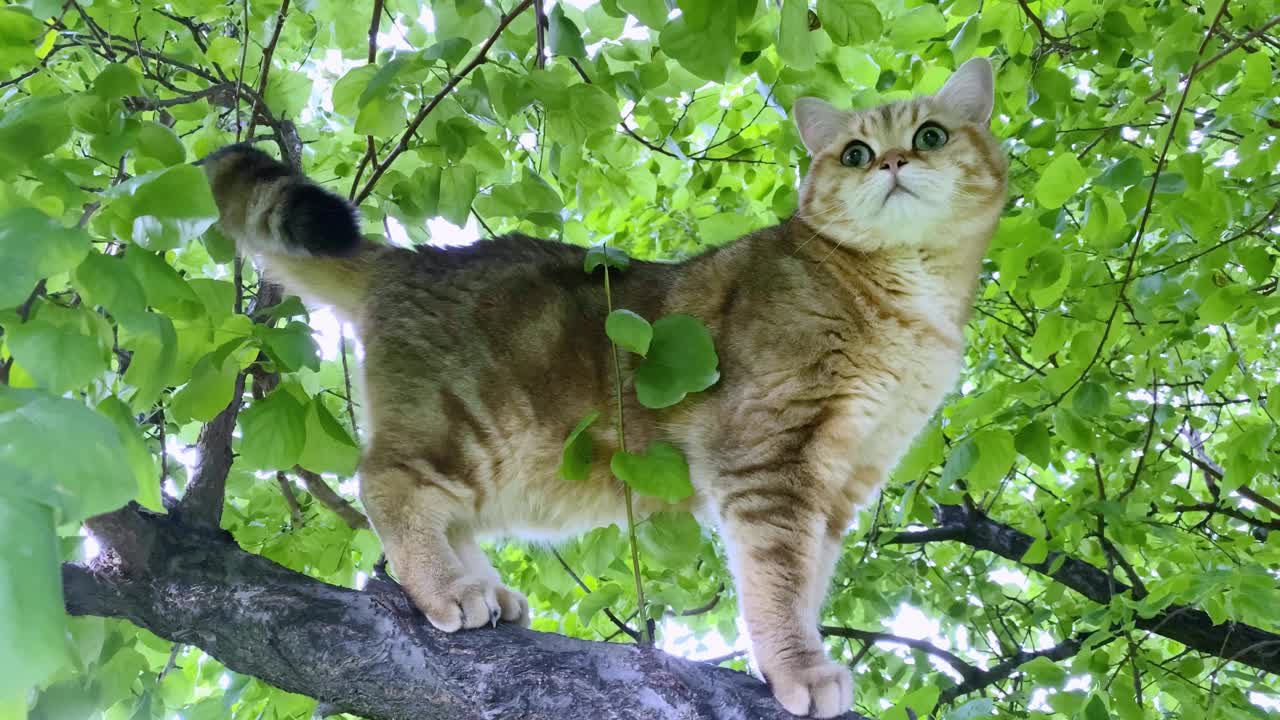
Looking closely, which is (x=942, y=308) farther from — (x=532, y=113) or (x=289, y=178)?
(x=289, y=178)

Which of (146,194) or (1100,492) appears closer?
(146,194)

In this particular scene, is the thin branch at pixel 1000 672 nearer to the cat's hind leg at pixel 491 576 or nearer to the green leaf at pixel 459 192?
the cat's hind leg at pixel 491 576

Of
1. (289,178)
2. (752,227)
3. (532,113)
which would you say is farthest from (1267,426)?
(289,178)

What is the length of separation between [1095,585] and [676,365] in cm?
403

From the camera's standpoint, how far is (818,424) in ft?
9.45

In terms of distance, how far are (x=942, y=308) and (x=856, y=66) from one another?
95 centimetres

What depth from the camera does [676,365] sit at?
6.82 ft

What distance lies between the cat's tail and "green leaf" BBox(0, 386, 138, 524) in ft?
5.68

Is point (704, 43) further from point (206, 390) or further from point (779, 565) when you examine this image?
point (779, 565)

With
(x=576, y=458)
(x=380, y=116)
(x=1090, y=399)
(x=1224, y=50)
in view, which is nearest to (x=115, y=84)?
(x=380, y=116)

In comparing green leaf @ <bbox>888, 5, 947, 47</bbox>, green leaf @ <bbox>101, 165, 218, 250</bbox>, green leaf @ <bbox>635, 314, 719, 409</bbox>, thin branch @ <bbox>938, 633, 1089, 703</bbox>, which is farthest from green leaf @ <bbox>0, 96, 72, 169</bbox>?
thin branch @ <bbox>938, 633, 1089, 703</bbox>

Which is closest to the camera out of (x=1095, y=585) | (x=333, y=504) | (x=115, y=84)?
(x=115, y=84)

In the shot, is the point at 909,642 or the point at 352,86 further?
the point at 909,642

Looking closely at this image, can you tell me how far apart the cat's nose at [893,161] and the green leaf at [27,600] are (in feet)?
9.09
